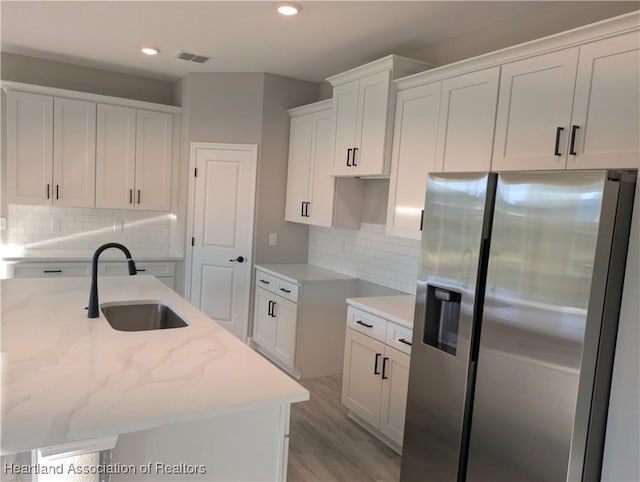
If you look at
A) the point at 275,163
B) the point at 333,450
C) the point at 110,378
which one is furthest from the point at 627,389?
the point at 275,163

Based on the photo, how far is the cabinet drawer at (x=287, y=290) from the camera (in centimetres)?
399

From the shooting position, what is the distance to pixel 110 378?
1507 millimetres

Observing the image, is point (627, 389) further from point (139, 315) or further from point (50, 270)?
point (50, 270)

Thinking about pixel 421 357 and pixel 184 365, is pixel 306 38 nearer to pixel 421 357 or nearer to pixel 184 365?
pixel 421 357

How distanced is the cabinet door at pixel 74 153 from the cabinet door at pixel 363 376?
122 inches

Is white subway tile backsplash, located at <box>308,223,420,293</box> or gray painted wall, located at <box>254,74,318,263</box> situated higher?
gray painted wall, located at <box>254,74,318,263</box>

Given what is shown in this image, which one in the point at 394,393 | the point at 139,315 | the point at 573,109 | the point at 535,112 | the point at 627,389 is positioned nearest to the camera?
the point at 627,389

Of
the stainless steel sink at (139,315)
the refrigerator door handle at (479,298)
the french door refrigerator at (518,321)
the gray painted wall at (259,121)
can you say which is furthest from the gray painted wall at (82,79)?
the refrigerator door handle at (479,298)

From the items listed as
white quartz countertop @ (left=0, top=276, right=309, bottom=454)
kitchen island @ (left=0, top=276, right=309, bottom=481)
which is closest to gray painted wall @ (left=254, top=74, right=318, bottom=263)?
white quartz countertop @ (left=0, top=276, right=309, bottom=454)

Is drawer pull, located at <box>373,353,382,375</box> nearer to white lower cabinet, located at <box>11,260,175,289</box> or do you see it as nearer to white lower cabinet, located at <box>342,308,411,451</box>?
white lower cabinet, located at <box>342,308,411,451</box>

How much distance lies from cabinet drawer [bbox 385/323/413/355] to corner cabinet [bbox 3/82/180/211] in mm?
3134

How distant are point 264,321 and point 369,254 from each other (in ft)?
4.16

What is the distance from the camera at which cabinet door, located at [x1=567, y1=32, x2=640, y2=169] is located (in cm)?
196

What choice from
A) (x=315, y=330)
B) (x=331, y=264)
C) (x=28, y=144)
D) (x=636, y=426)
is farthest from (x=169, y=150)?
(x=636, y=426)
